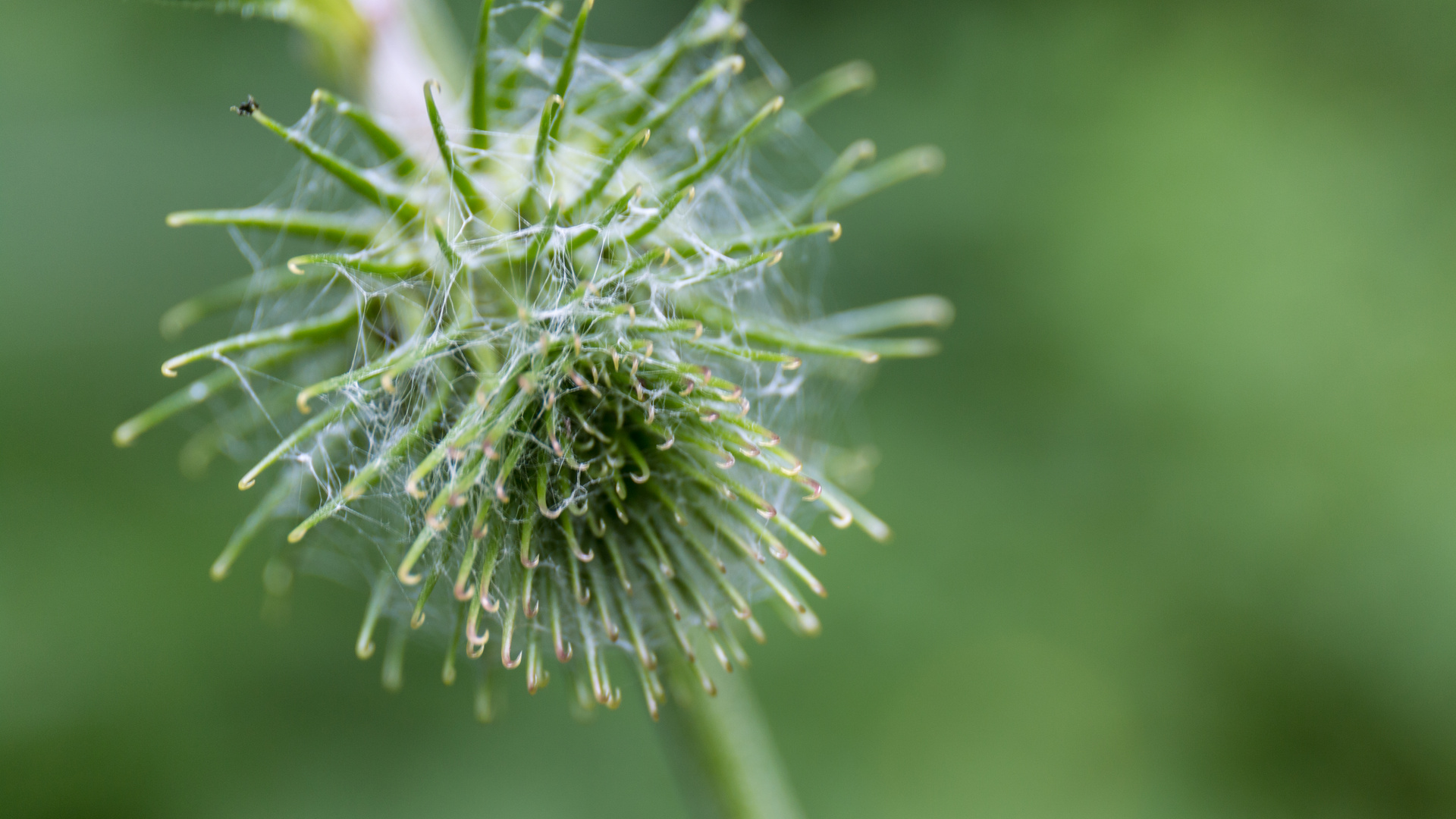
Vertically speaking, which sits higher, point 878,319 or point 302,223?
point 302,223

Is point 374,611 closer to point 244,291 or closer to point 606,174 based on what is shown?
point 244,291

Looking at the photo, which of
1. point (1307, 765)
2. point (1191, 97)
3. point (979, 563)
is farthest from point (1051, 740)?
point (1191, 97)

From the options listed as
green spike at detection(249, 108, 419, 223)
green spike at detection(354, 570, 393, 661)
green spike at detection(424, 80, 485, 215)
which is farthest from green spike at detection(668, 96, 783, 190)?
green spike at detection(354, 570, 393, 661)

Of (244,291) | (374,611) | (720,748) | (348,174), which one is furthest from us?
(720,748)

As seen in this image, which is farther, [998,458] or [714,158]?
[998,458]

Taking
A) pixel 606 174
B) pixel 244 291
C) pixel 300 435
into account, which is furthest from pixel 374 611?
pixel 606 174

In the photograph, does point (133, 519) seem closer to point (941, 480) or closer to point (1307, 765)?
point (941, 480)
